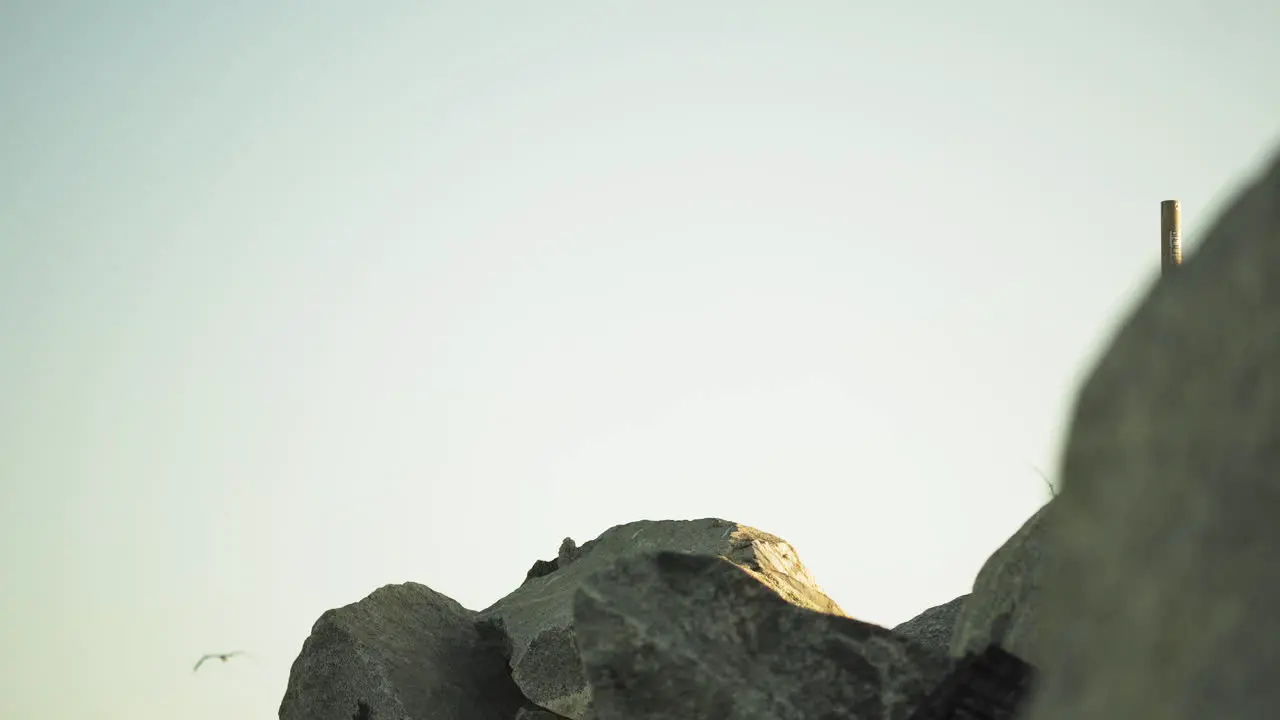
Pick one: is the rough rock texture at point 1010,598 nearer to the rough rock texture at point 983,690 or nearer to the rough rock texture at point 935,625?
the rough rock texture at point 983,690

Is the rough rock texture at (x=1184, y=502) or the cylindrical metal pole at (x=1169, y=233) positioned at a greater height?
the cylindrical metal pole at (x=1169, y=233)

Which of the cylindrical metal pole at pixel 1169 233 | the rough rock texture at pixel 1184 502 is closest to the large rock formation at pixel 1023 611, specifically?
the rough rock texture at pixel 1184 502

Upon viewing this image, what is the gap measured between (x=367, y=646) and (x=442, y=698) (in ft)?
1.50

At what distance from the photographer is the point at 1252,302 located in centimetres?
247

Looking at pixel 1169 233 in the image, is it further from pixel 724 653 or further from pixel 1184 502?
pixel 1184 502

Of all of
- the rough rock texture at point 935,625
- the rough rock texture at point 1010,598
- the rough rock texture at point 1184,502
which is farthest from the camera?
the rough rock texture at point 935,625

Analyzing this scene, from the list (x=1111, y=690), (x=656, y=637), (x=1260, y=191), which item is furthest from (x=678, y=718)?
(x=1260, y=191)

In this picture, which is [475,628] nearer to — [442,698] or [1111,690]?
[442,698]

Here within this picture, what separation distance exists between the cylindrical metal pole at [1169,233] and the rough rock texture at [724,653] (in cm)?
403

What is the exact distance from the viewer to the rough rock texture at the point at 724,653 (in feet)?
16.3

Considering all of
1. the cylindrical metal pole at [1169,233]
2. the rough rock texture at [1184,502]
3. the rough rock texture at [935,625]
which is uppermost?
the cylindrical metal pole at [1169,233]

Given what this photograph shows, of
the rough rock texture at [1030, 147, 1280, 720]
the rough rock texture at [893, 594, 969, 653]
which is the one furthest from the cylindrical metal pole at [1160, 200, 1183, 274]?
the rough rock texture at [1030, 147, 1280, 720]

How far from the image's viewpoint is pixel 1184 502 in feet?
8.10

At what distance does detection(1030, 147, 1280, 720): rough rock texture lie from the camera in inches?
92.4
